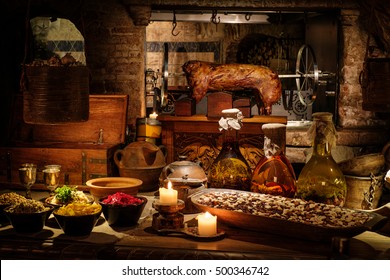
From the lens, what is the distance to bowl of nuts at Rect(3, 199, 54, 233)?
Answer: 9.34 feet

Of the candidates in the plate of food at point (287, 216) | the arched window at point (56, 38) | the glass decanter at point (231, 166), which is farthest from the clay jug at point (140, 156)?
the arched window at point (56, 38)

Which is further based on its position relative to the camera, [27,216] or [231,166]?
[231,166]

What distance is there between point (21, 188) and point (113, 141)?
0.90m

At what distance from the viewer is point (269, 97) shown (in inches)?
190

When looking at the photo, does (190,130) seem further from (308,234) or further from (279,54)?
(279,54)

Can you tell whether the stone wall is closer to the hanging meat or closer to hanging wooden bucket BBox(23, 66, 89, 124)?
the hanging meat

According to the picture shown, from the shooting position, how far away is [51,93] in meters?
3.19

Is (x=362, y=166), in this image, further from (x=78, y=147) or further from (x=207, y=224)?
(x=78, y=147)

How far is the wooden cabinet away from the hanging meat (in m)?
0.29

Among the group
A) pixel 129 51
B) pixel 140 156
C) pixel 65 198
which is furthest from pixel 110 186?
pixel 129 51

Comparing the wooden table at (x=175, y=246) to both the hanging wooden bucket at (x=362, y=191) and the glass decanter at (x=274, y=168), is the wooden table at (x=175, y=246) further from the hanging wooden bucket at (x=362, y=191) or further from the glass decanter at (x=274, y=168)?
the hanging wooden bucket at (x=362, y=191)

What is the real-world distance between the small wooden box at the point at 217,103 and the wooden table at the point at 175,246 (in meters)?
1.86

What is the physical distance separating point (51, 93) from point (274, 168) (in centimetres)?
153
